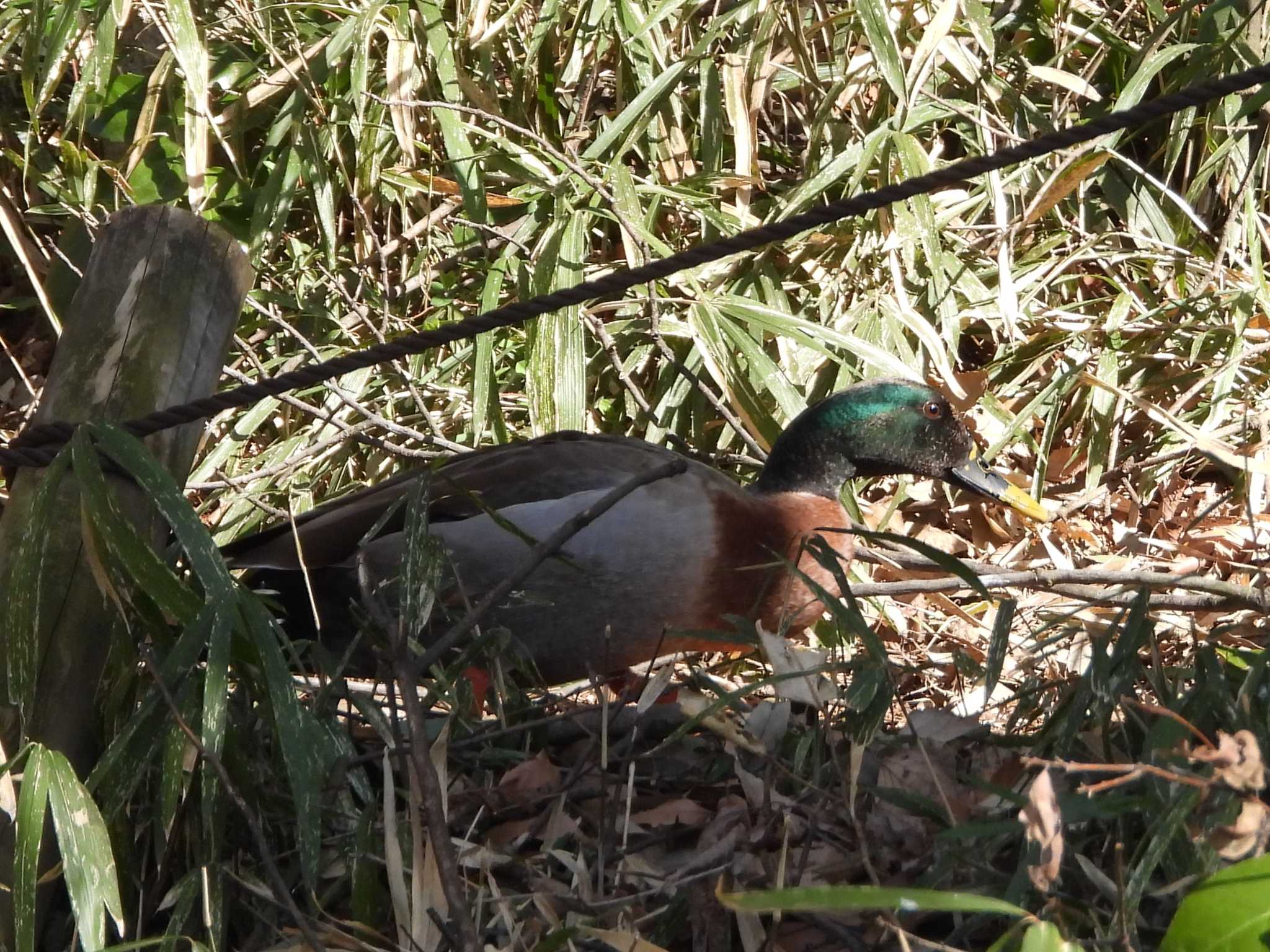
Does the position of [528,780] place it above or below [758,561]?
above

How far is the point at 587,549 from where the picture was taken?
119 inches

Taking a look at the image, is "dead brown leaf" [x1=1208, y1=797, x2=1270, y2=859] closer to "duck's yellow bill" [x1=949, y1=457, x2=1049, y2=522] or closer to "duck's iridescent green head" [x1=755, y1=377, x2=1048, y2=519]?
"duck's iridescent green head" [x1=755, y1=377, x2=1048, y2=519]

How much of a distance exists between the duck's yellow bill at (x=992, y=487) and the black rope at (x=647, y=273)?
1.92 meters

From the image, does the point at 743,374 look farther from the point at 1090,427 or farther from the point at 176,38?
the point at 176,38

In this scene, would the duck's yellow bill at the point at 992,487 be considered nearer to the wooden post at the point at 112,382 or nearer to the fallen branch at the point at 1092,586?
the fallen branch at the point at 1092,586

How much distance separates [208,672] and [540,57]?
9.77 ft

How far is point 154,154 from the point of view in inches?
163

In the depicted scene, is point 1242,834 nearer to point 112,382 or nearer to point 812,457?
point 112,382

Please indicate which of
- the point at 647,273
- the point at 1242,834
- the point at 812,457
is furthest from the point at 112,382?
the point at 812,457

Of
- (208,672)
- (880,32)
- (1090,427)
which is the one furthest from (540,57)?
(208,672)

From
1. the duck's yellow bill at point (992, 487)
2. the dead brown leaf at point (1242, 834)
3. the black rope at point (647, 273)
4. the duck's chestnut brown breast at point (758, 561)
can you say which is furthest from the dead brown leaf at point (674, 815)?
the duck's yellow bill at point (992, 487)

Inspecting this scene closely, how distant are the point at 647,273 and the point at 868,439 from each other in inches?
73.5

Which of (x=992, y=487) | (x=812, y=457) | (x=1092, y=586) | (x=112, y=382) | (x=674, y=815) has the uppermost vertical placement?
(x=112, y=382)

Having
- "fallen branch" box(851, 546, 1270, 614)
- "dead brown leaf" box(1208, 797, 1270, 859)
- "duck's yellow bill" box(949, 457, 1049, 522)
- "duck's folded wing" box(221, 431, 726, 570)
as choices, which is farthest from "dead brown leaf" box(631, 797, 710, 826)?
"duck's yellow bill" box(949, 457, 1049, 522)
